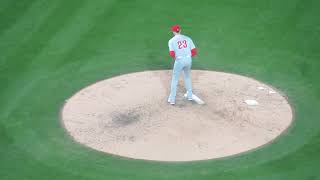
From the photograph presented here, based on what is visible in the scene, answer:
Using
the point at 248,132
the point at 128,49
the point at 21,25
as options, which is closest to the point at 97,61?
the point at 128,49

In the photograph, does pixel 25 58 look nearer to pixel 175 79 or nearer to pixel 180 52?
pixel 175 79

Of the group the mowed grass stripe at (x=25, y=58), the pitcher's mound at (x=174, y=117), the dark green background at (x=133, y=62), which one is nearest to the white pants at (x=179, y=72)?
the pitcher's mound at (x=174, y=117)

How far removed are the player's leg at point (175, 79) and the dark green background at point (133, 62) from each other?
256 cm

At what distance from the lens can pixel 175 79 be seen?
56.6 feet

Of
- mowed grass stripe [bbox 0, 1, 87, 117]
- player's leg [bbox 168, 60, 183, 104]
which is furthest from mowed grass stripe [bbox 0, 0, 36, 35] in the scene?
player's leg [bbox 168, 60, 183, 104]

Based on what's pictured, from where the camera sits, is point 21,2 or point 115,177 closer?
point 115,177

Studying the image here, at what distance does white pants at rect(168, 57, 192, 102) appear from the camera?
55.7ft

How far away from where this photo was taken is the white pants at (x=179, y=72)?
669 inches

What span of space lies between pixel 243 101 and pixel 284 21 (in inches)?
213

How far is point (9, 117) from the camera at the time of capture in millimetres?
17203

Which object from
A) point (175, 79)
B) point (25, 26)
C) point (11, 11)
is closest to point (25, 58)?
point (25, 26)

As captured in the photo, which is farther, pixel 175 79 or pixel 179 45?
pixel 175 79

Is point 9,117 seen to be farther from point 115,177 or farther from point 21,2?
point 21,2

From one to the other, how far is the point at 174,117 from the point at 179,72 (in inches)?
46.6
